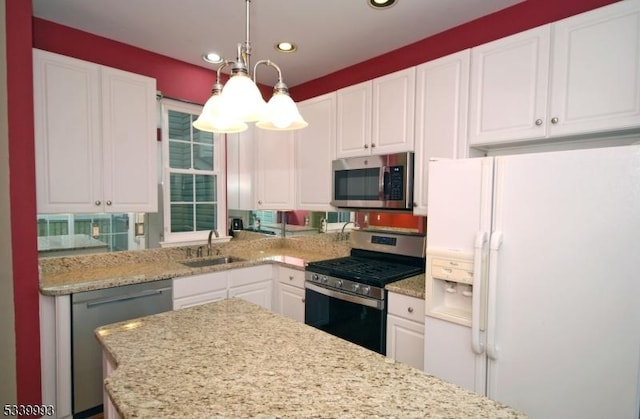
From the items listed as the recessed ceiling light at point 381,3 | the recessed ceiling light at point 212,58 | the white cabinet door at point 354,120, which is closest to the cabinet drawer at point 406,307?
the white cabinet door at point 354,120

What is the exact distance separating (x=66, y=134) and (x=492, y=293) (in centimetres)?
272

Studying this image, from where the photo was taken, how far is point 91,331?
6.58 feet

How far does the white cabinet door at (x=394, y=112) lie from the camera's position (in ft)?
7.52

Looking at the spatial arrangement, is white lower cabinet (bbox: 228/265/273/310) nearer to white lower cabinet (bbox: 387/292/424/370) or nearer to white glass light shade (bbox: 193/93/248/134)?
white lower cabinet (bbox: 387/292/424/370)

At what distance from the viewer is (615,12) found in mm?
1505

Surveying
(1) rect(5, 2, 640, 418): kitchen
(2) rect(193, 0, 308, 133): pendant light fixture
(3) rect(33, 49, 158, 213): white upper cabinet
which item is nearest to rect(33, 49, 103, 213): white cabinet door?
(3) rect(33, 49, 158, 213): white upper cabinet

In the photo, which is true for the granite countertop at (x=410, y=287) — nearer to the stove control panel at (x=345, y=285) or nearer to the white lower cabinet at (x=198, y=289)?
the stove control panel at (x=345, y=285)

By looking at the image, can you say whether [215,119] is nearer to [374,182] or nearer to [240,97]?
[240,97]

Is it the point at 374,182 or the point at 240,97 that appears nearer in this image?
the point at 240,97

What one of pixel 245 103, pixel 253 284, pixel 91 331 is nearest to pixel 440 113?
pixel 245 103

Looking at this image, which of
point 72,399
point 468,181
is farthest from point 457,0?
point 72,399

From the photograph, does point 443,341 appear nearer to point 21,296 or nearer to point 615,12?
point 615,12

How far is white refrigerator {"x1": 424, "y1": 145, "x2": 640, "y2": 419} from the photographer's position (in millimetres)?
1233

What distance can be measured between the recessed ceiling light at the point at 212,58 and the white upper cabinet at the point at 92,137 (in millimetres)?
584
